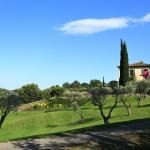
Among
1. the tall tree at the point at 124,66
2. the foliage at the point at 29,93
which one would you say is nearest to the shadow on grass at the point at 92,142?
the tall tree at the point at 124,66

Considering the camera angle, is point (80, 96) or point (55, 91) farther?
point (55, 91)

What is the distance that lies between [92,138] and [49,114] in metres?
49.4

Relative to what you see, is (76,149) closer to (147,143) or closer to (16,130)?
(147,143)

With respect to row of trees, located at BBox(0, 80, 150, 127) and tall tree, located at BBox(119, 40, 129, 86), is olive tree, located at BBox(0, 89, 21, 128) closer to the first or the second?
row of trees, located at BBox(0, 80, 150, 127)

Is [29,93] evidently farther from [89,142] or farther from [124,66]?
[89,142]

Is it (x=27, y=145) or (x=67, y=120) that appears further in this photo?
(x=67, y=120)

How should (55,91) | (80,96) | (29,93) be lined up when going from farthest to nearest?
(29,93), (55,91), (80,96)

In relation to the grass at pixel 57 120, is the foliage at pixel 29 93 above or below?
above

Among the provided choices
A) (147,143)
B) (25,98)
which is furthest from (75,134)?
(25,98)

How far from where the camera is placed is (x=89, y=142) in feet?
63.7

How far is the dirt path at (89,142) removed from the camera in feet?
61.1

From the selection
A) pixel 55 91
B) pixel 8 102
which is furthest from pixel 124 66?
pixel 8 102

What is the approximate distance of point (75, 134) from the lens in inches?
859

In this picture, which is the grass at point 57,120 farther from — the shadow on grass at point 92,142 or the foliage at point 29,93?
the foliage at point 29,93
